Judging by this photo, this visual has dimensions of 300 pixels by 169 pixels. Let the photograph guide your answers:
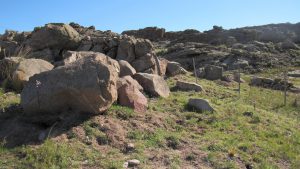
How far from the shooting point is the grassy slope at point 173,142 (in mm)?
9094

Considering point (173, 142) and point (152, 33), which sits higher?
point (152, 33)

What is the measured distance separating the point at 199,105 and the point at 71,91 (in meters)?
4.88

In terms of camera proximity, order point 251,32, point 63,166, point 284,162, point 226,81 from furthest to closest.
Result: point 251,32 < point 226,81 < point 284,162 < point 63,166

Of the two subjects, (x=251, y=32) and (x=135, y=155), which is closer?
(x=135, y=155)

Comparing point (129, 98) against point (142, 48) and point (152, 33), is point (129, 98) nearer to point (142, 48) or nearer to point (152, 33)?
point (142, 48)

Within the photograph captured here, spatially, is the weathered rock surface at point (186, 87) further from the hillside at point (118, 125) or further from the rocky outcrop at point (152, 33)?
the rocky outcrop at point (152, 33)

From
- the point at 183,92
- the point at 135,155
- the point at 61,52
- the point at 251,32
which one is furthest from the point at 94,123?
the point at 251,32

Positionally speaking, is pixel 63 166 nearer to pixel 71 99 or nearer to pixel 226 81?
pixel 71 99

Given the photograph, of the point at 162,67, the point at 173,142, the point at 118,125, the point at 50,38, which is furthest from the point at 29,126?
the point at 162,67

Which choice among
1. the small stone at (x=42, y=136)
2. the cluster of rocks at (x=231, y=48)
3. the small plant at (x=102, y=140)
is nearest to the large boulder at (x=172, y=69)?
the small plant at (x=102, y=140)

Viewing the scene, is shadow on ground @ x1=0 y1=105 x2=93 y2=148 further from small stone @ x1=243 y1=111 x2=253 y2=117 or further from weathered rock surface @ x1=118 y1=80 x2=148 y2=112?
small stone @ x1=243 y1=111 x2=253 y2=117

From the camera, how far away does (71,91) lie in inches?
408

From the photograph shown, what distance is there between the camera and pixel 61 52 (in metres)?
19.4

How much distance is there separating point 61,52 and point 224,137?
1007cm
